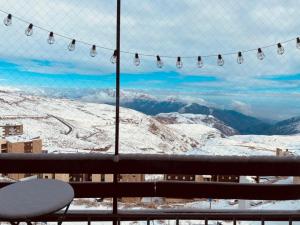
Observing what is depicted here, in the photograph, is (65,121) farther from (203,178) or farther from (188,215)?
(188,215)

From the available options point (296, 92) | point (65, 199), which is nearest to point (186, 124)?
point (296, 92)

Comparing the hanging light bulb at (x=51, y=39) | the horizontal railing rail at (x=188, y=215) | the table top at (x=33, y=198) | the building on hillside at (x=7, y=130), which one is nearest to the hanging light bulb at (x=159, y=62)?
the hanging light bulb at (x=51, y=39)

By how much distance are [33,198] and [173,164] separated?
1207mm

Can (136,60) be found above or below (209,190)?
above

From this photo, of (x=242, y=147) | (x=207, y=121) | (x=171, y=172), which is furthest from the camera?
(x=207, y=121)

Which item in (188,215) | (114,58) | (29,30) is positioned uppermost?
(29,30)

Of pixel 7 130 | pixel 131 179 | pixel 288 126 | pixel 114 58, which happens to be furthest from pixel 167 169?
pixel 7 130

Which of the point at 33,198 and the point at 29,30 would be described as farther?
the point at 29,30

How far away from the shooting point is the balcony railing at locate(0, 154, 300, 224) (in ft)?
8.47

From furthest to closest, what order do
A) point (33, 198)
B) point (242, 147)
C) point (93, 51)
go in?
point (242, 147) → point (93, 51) → point (33, 198)

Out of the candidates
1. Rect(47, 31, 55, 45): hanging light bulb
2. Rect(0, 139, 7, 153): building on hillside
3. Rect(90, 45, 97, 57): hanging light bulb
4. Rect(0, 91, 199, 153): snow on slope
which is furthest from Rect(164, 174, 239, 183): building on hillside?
Rect(0, 91, 199, 153): snow on slope

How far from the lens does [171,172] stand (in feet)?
8.48

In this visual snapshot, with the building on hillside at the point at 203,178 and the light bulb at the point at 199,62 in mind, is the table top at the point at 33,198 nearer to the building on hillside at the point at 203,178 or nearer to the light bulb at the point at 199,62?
the building on hillside at the point at 203,178

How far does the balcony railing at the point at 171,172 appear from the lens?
2.58 metres
